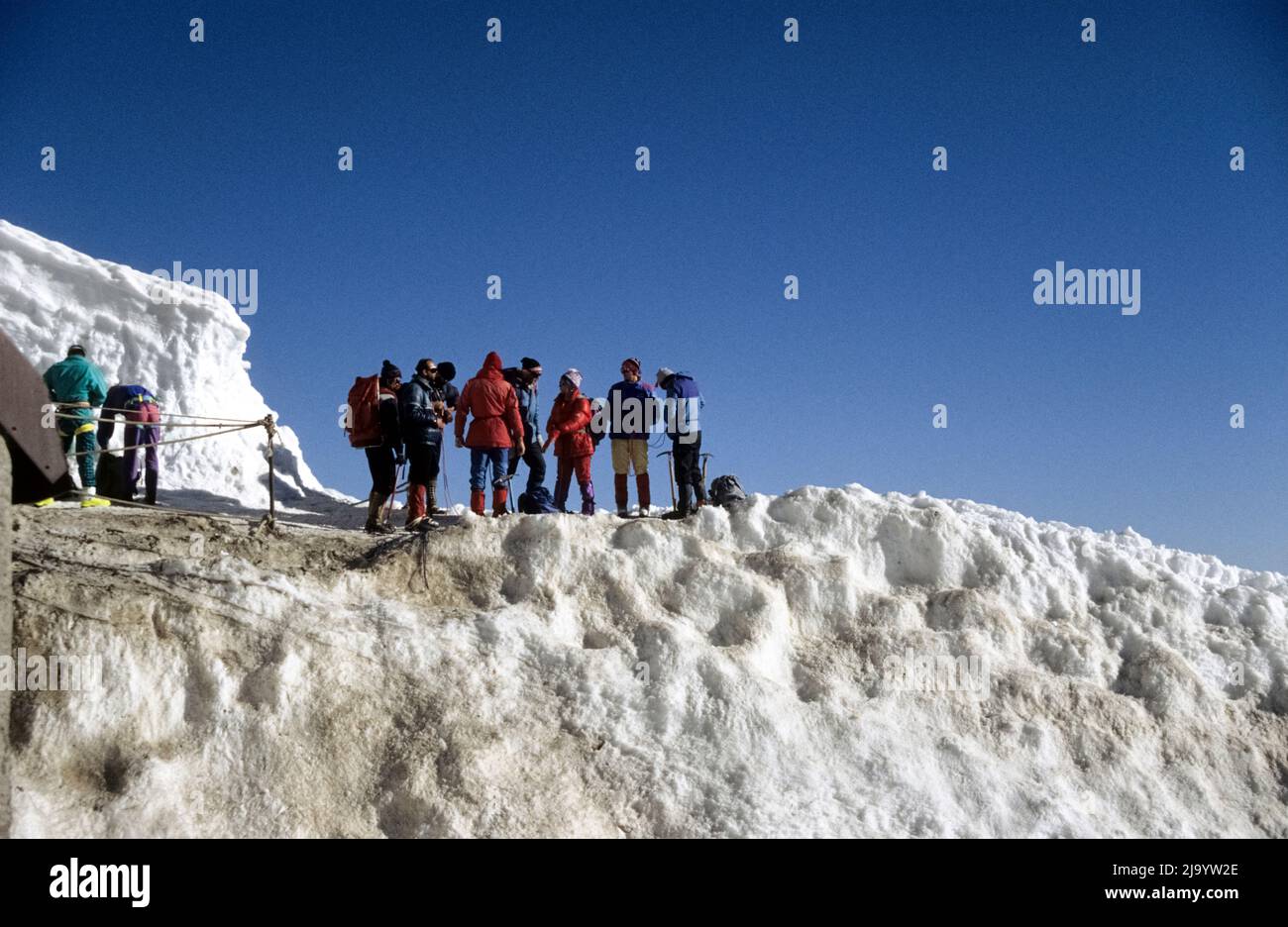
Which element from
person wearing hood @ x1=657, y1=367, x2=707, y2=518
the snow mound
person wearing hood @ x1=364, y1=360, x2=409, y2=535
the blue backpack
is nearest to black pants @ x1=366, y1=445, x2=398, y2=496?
person wearing hood @ x1=364, y1=360, x2=409, y2=535

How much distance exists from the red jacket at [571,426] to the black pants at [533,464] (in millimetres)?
309

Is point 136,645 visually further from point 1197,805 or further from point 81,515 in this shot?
point 1197,805

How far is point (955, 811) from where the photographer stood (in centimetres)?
897

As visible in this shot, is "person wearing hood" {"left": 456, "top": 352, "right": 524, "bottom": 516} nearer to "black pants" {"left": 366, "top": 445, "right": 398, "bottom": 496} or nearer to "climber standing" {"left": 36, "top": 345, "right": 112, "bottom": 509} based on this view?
"black pants" {"left": 366, "top": 445, "right": 398, "bottom": 496}

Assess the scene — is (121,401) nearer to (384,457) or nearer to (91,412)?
(91,412)

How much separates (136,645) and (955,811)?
6.57 metres

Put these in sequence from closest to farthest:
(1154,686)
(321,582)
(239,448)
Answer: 1. (321,582)
2. (1154,686)
3. (239,448)

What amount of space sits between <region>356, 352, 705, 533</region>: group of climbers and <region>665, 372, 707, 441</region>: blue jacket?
0.5 inches

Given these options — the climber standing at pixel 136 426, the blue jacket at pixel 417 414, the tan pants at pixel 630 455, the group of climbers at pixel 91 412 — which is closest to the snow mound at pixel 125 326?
the climber standing at pixel 136 426

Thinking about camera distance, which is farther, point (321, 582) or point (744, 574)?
point (744, 574)

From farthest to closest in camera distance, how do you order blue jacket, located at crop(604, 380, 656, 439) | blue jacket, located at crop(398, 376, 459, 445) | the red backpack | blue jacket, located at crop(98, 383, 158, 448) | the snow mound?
1. the snow mound
2. blue jacket, located at crop(98, 383, 158, 448)
3. blue jacket, located at crop(604, 380, 656, 439)
4. the red backpack
5. blue jacket, located at crop(398, 376, 459, 445)

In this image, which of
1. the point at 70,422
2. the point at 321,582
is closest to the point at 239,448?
the point at 70,422

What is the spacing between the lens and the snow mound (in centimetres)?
1952

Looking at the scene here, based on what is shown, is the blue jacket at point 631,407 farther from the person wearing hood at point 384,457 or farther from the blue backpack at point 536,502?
the person wearing hood at point 384,457
